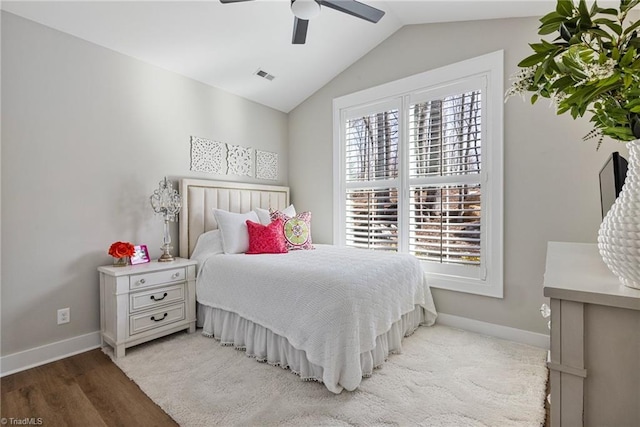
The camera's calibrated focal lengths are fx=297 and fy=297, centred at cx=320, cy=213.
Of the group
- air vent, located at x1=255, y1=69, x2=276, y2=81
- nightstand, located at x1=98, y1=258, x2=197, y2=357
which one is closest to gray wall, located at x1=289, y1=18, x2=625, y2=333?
air vent, located at x1=255, y1=69, x2=276, y2=81

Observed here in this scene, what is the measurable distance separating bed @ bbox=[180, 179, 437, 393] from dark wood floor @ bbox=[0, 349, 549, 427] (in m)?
0.75

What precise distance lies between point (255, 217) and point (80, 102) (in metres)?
1.78

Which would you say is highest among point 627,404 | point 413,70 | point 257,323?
point 413,70

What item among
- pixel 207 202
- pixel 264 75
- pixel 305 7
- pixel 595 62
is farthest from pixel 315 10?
pixel 207 202

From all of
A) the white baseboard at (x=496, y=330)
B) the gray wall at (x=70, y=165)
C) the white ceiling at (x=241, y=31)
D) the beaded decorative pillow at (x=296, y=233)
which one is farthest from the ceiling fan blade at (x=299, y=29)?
the white baseboard at (x=496, y=330)

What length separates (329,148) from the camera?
3838 mm

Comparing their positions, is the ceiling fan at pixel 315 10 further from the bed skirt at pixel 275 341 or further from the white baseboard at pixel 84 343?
the white baseboard at pixel 84 343

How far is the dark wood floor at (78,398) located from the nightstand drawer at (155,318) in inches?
11.1

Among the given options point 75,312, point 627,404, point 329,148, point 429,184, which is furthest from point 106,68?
point 627,404

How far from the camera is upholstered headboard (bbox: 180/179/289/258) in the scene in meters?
3.04

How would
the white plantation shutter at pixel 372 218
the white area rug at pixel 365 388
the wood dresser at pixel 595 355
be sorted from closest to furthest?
the wood dresser at pixel 595 355 → the white area rug at pixel 365 388 → the white plantation shutter at pixel 372 218

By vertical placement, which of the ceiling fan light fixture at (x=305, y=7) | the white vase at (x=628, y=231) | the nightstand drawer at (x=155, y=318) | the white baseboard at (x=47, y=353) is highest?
the ceiling fan light fixture at (x=305, y=7)

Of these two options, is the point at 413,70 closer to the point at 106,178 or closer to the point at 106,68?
the point at 106,68

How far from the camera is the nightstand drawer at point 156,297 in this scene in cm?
234
